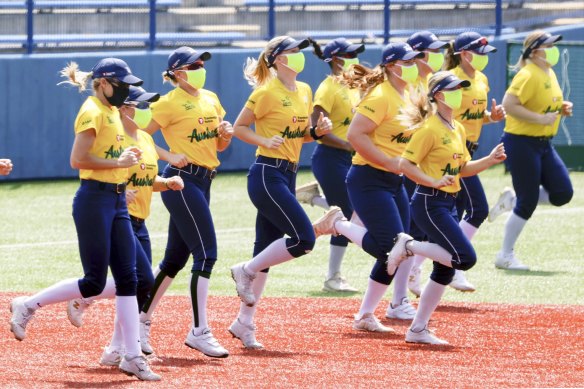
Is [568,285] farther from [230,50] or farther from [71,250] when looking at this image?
[230,50]

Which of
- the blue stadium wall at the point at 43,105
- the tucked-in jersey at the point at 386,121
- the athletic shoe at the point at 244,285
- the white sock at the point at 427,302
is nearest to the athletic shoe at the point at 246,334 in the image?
the athletic shoe at the point at 244,285

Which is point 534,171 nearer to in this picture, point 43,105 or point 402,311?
point 402,311

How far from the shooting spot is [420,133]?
9.85 meters

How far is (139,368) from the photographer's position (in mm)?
8648

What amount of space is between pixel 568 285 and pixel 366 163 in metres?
3.43

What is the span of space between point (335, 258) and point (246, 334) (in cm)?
277

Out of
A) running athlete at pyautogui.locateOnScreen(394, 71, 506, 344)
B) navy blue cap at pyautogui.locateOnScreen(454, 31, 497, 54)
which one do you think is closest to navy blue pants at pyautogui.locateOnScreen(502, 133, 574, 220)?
navy blue cap at pyautogui.locateOnScreen(454, 31, 497, 54)

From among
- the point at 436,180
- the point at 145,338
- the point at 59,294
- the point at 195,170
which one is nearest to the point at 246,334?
the point at 145,338

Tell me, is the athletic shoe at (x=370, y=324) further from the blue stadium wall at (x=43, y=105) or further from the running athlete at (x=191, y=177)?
the blue stadium wall at (x=43, y=105)

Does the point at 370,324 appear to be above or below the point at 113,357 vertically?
below

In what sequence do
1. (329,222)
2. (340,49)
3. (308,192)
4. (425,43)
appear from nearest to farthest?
(329,222) < (425,43) < (340,49) < (308,192)

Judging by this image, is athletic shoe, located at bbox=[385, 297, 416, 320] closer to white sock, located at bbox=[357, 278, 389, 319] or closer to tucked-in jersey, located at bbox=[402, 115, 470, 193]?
white sock, located at bbox=[357, 278, 389, 319]

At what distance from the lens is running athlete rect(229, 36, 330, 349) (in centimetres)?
1002

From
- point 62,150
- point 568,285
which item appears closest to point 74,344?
point 568,285
